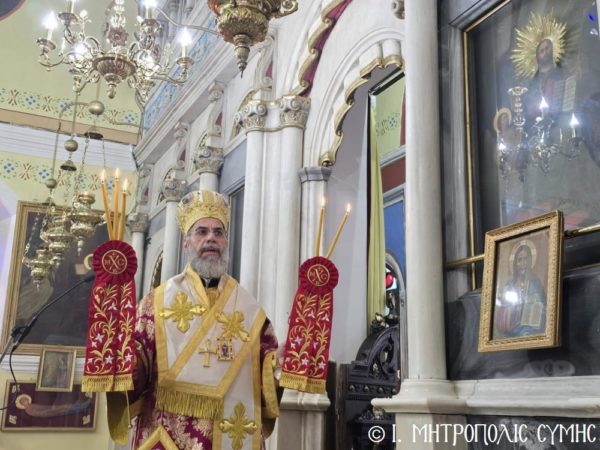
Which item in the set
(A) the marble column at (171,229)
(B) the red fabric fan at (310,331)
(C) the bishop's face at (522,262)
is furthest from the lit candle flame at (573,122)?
(A) the marble column at (171,229)

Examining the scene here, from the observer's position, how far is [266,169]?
606 cm

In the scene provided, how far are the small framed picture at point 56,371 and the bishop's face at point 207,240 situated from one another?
7.28 meters

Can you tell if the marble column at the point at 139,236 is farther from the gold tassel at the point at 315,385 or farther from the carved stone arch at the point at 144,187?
the gold tassel at the point at 315,385

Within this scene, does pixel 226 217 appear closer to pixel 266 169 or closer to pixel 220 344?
pixel 220 344

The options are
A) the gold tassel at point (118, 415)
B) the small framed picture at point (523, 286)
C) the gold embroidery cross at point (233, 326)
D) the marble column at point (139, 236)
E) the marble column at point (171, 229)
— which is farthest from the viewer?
the marble column at point (139, 236)

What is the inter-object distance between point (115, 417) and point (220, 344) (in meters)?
0.67

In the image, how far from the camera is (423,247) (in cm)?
338

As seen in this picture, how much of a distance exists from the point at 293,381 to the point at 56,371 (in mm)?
7775

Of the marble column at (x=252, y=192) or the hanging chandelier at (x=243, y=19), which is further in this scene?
the marble column at (x=252, y=192)

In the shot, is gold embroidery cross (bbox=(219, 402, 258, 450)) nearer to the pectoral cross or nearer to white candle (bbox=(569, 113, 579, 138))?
the pectoral cross

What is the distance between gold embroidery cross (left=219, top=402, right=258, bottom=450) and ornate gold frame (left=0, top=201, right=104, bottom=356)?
7.58m

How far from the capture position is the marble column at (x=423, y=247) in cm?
312

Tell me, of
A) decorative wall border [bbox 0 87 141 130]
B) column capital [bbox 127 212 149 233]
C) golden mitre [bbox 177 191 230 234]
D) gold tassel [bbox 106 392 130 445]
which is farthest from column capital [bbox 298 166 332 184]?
decorative wall border [bbox 0 87 141 130]

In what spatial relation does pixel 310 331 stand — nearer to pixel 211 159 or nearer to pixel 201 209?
pixel 201 209
